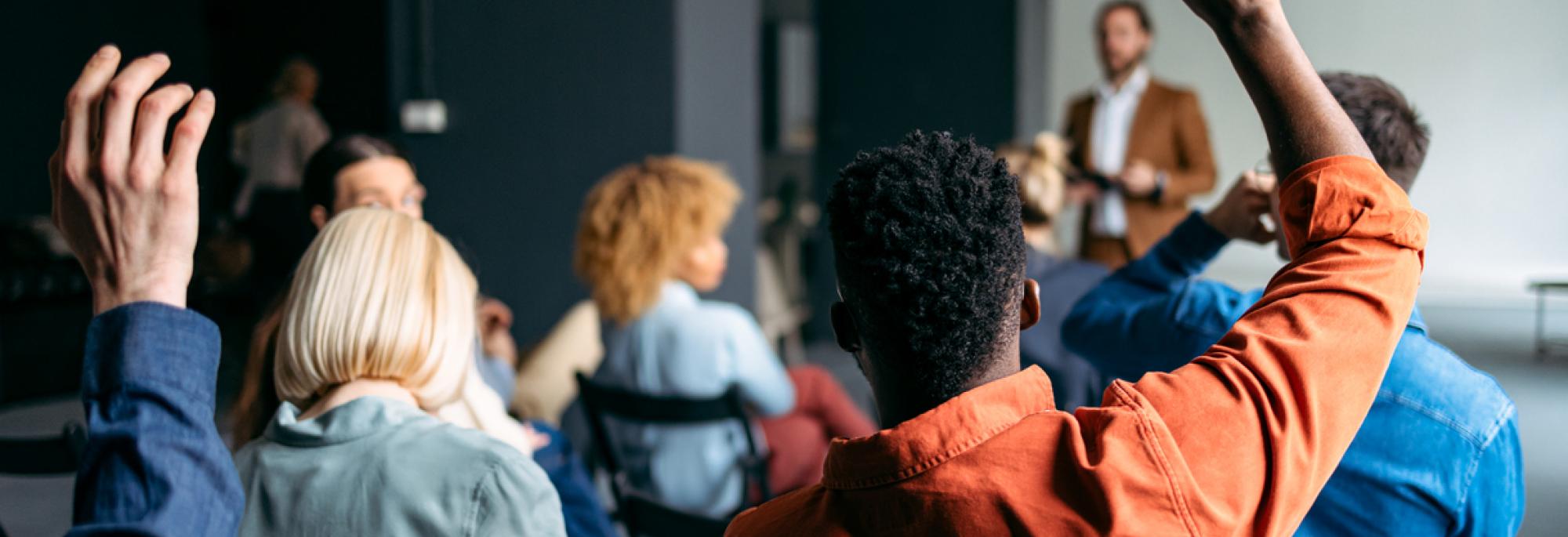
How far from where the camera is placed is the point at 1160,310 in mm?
1384

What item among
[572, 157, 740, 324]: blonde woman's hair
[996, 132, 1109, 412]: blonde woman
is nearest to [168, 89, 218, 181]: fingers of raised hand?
[996, 132, 1109, 412]: blonde woman

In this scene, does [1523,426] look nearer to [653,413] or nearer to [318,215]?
[653,413]

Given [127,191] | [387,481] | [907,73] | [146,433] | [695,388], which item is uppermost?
[907,73]

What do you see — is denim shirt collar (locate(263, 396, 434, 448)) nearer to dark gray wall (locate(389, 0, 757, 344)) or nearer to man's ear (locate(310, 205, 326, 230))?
man's ear (locate(310, 205, 326, 230))

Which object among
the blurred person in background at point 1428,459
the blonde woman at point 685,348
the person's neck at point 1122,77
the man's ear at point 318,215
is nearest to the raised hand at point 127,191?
the blurred person in background at point 1428,459

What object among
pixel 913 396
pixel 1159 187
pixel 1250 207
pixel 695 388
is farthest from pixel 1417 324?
pixel 1159 187

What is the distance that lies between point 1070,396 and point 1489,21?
1.23m

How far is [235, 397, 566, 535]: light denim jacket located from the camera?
1.20 m

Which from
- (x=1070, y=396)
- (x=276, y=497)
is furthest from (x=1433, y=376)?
(x=1070, y=396)

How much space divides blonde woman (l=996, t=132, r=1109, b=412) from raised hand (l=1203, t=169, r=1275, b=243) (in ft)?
2.55

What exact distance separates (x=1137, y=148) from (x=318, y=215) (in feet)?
9.49

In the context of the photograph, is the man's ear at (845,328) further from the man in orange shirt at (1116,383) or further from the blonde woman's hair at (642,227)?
the blonde woman's hair at (642,227)

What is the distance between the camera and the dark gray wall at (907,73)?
6344 mm

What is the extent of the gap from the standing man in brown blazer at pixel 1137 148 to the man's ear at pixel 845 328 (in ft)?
10.5
